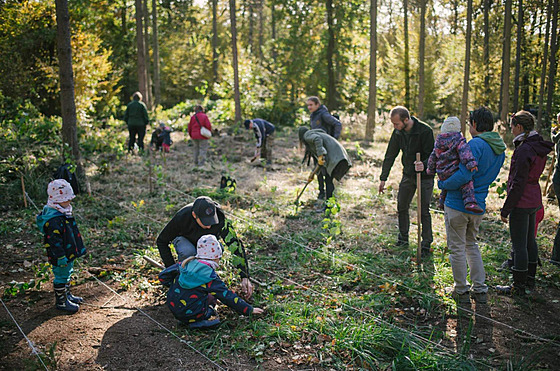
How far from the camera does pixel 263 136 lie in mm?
11547

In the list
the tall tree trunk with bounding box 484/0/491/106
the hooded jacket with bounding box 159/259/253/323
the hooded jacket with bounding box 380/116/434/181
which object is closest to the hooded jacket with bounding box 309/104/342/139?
the hooded jacket with bounding box 380/116/434/181

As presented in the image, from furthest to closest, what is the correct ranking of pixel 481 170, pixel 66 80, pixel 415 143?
1. pixel 66 80
2. pixel 415 143
3. pixel 481 170

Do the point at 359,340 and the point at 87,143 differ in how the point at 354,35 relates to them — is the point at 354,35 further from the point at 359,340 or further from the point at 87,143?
the point at 359,340

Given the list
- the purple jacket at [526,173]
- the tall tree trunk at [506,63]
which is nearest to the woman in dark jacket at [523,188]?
the purple jacket at [526,173]

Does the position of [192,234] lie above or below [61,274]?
above

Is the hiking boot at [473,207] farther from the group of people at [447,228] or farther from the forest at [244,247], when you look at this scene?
the forest at [244,247]

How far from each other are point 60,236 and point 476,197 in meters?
3.99

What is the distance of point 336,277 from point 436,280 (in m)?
1.10

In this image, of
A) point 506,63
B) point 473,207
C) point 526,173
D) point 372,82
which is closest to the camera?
point 473,207

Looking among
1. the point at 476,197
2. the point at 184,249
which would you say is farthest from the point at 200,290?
the point at 476,197

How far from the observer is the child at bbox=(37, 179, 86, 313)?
4.20 meters

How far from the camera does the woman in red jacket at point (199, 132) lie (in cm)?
1110

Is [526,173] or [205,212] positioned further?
[526,173]

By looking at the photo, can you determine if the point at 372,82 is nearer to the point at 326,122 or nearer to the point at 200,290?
the point at 326,122
